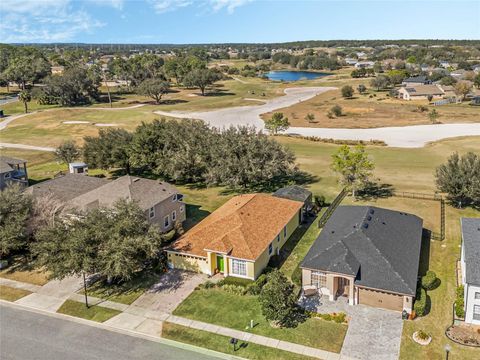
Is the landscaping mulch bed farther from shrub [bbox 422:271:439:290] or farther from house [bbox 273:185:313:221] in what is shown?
house [bbox 273:185:313:221]

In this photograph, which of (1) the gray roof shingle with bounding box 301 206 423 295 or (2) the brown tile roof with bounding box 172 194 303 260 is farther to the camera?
(2) the brown tile roof with bounding box 172 194 303 260

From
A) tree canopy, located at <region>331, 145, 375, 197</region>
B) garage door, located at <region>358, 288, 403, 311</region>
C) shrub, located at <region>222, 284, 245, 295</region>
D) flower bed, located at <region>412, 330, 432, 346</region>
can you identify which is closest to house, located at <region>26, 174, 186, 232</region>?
shrub, located at <region>222, 284, 245, 295</region>

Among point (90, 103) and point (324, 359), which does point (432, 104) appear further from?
point (324, 359)

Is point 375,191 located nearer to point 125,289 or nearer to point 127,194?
point 127,194

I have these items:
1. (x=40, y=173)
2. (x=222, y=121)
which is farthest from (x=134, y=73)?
(x=40, y=173)

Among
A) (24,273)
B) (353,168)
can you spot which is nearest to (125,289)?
(24,273)

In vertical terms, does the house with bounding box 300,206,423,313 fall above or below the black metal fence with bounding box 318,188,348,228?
above
